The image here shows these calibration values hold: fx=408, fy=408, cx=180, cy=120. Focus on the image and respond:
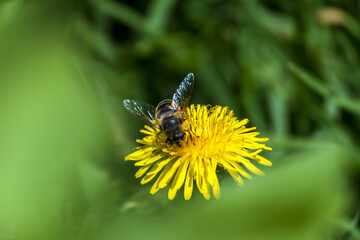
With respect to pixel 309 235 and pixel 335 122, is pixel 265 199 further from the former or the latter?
pixel 335 122

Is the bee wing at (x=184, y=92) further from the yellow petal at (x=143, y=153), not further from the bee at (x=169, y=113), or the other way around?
the yellow petal at (x=143, y=153)

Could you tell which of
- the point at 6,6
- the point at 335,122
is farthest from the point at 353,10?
the point at 6,6

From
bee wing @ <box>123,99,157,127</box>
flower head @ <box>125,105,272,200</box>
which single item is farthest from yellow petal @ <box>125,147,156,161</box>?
bee wing @ <box>123,99,157,127</box>

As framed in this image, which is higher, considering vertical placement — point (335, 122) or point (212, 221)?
point (335, 122)

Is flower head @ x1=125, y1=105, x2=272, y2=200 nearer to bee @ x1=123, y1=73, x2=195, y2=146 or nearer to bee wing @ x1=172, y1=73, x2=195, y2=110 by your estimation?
bee @ x1=123, y1=73, x2=195, y2=146

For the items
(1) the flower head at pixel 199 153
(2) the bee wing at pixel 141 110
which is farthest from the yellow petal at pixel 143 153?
(2) the bee wing at pixel 141 110

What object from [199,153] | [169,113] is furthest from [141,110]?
[199,153]
